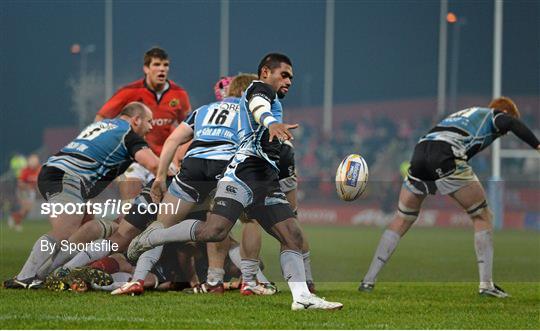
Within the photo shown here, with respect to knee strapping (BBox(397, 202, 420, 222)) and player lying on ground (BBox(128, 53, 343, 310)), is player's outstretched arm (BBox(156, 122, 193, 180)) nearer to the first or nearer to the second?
player lying on ground (BBox(128, 53, 343, 310))

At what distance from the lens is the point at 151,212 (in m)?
8.80

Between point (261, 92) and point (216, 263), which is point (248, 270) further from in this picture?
point (261, 92)

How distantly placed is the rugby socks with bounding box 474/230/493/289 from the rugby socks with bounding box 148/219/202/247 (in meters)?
2.91

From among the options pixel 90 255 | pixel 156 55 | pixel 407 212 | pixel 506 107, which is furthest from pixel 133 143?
pixel 506 107

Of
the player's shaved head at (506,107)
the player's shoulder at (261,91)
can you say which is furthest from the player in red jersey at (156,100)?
the player's shoulder at (261,91)

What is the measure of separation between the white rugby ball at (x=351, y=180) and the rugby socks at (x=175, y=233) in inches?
48.7

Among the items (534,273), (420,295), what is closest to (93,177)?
(420,295)

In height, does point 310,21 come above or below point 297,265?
above

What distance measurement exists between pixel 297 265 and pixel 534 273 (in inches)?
213

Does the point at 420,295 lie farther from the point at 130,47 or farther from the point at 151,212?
the point at 130,47

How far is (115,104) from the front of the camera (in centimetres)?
1112

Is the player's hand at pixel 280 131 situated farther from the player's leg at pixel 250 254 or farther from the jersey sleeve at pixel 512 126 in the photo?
the jersey sleeve at pixel 512 126

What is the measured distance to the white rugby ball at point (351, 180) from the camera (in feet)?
27.3

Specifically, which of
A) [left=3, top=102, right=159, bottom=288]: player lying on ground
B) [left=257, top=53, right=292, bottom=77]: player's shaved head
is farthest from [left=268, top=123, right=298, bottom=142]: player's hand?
[left=3, top=102, right=159, bottom=288]: player lying on ground
